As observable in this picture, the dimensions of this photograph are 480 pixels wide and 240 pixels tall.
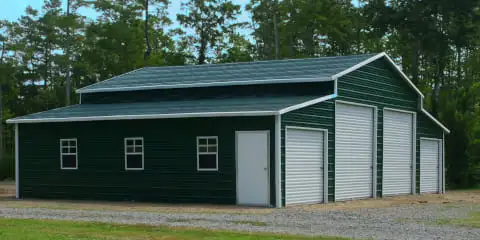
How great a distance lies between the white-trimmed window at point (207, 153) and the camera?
2430cm

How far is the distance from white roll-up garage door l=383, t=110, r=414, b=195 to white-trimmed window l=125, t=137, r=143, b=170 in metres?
9.23

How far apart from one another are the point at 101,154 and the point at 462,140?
1779 centimetres

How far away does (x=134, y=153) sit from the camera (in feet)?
85.1

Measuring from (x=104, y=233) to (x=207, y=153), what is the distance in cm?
945

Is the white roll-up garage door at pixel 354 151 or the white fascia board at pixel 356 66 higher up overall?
the white fascia board at pixel 356 66

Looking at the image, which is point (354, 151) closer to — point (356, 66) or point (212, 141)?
point (356, 66)

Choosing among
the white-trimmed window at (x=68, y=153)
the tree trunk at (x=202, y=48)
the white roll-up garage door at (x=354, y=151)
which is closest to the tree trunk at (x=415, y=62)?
the tree trunk at (x=202, y=48)

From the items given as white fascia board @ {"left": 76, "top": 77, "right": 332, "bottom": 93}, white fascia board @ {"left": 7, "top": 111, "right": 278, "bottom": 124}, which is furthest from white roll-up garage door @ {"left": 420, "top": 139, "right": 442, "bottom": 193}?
white fascia board @ {"left": 7, "top": 111, "right": 278, "bottom": 124}

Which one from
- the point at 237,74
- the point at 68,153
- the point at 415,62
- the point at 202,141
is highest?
the point at 415,62

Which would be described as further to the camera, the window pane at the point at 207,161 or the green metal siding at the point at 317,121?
the window pane at the point at 207,161

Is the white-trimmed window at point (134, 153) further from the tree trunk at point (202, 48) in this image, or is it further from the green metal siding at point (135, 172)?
the tree trunk at point (202, 48)

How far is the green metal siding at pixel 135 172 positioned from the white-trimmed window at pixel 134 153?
0.61 ft

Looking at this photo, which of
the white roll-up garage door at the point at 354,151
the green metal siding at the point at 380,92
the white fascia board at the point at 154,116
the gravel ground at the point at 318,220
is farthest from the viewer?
the green metal siding at the point at 380,92

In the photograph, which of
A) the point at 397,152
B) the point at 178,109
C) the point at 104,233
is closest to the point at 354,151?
the point at 397,152
